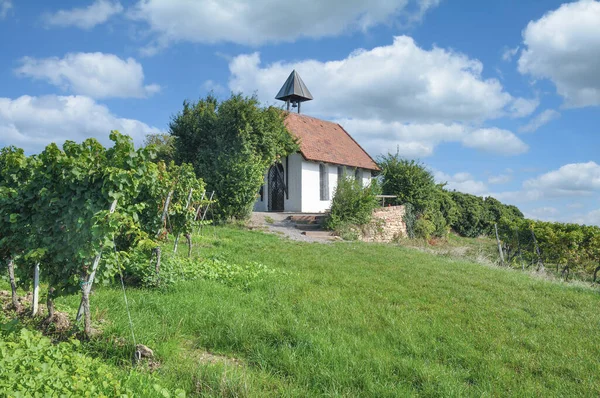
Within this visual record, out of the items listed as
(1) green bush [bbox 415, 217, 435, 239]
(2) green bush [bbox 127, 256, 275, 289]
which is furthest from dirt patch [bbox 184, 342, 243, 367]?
(1) green bush [bbox 415, 217, 435, 239]

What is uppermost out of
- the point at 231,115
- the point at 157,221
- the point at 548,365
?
the point at 231,115

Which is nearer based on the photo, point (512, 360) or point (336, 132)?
point (512, 360)

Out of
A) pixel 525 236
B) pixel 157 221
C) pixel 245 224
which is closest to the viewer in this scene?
pixel 157 221

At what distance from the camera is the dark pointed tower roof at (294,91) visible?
2889 cm

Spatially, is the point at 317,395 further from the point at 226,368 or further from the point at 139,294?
the point at 139,294

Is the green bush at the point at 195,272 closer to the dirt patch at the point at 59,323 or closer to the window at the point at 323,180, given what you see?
the dirt patch at the point at 59,323

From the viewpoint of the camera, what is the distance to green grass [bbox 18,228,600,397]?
13.3 ft

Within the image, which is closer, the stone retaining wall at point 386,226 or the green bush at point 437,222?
the stone retaining wall at point 386,226

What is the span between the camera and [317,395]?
381cm

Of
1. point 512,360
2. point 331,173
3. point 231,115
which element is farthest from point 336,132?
point 512,360

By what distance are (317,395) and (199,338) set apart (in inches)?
70.1

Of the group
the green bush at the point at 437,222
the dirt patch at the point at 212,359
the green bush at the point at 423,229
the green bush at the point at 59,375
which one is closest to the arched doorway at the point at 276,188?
the green bush at the point at 423,229

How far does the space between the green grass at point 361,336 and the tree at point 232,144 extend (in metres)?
9.50

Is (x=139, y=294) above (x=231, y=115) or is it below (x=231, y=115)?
below
